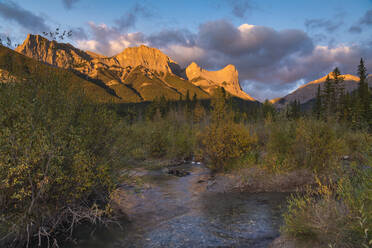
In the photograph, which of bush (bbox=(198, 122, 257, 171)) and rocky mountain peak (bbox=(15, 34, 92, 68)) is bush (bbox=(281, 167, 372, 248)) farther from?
bush (bbox=(198, 122, 257, 171))

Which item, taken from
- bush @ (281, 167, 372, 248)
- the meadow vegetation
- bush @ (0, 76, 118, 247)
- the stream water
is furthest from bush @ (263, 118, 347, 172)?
bush @ (0, 76, 118, 247)

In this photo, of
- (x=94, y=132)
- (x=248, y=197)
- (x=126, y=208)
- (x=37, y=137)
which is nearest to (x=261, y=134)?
(x=248, y=197)

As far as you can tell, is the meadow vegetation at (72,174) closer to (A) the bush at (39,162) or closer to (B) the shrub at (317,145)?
(A) the bush at (39,162)

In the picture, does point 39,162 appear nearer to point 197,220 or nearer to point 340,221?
point 197,220

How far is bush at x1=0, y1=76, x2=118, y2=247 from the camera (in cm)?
718

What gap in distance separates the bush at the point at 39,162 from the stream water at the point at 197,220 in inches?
A: 74.2

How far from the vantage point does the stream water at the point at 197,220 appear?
908 cm

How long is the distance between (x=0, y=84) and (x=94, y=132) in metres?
3.66

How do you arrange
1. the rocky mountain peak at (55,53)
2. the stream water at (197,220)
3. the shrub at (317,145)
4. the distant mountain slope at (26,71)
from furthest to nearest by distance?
the shrub at (317,145), the rocky mountain peak at (55,53), the distant mountain slope at (26,71), the stream water at (197,220)

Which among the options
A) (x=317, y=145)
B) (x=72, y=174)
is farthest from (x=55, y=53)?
(x=317, y=145)

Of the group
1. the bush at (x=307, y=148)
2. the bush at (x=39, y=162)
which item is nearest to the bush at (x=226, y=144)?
the bush at (x=307, y=148)

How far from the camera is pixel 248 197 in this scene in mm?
15102

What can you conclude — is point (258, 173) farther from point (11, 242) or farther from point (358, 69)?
point (358, 69)

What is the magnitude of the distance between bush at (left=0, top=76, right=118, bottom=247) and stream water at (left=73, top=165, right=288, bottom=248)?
6.18ft
